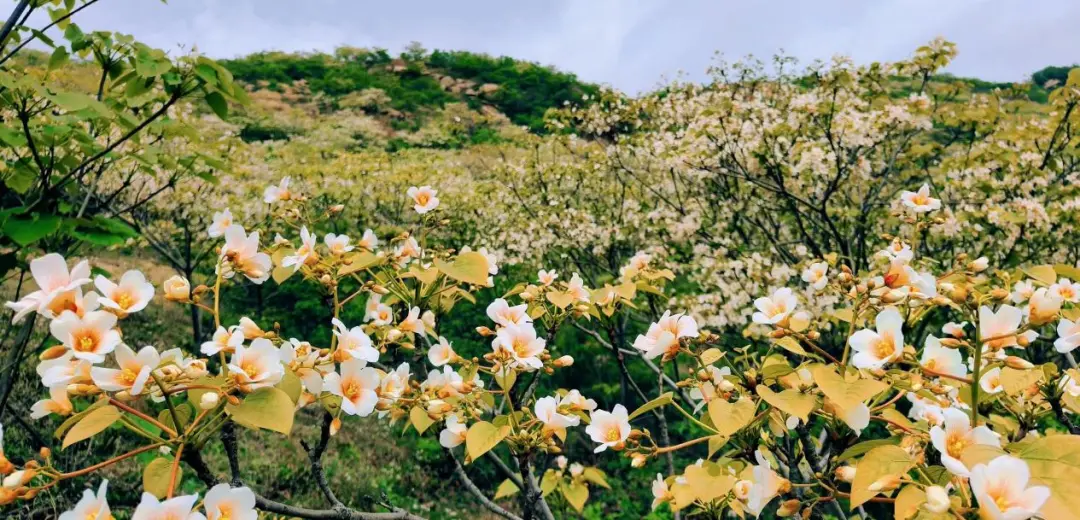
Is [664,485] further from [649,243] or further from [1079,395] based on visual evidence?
[649,243]

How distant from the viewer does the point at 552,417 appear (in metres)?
1.53

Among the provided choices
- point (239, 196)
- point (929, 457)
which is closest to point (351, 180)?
point (239, 196)

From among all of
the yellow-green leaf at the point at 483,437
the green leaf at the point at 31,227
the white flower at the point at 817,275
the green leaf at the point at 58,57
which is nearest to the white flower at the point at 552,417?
the yellow-green leaf at the point at 483,437

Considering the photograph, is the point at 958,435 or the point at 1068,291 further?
the point at 1068,291

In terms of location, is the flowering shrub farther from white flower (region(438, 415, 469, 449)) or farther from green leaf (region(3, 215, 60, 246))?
green leaf (region(3, 215, 60, 246))

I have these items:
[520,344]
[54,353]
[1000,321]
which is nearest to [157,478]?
[54,353]

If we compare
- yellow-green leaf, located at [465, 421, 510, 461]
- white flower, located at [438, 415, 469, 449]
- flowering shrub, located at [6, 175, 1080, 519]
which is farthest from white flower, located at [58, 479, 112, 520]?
white flower, located at [438, 415, 469, 449]

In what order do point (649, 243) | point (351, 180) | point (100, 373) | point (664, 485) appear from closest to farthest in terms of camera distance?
point (100, 373) < point (664, 485) < point (649, 243) < point (351, 180)

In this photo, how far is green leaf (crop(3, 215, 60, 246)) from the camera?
193 cm

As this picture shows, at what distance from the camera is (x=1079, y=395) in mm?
1397

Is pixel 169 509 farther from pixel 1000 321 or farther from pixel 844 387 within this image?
pixel 1000 321

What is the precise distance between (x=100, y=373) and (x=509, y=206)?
7.46 m

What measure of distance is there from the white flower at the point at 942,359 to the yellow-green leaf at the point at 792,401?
29 cm

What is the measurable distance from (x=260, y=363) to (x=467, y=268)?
0.73m
